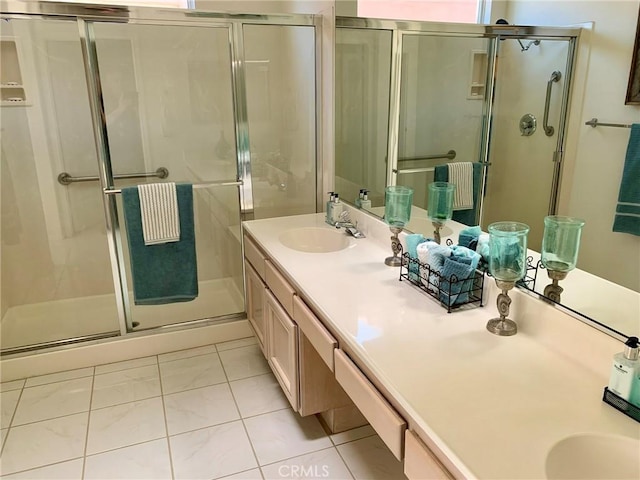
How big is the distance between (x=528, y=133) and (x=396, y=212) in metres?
0.68

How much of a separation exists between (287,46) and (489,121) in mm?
1541

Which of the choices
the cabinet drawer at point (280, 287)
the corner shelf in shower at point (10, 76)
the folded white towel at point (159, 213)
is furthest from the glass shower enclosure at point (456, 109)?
the corner shelf in shower at point (10, 76)

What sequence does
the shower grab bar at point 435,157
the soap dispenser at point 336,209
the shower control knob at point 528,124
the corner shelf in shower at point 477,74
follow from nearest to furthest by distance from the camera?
the shower control knob at point 528,124, the corner shelf in shower at point 477,74, the shower grab bar at point 435,157, the soap dispenser at point 336,209

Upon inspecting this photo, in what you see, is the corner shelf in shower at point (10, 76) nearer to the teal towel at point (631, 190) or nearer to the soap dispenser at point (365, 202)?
the soap dispenser at point (365, 202)

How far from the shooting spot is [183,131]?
3.18m

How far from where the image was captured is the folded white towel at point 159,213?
248 centimetres

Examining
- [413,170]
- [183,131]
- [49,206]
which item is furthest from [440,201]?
[49,206]

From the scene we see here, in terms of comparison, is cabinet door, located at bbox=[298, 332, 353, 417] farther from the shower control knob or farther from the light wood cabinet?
the shower control knob

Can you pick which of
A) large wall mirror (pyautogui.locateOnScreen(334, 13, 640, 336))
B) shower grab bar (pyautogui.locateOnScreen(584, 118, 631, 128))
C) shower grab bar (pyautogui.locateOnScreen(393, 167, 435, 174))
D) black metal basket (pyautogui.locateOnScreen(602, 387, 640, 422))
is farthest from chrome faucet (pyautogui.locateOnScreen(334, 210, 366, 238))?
black metal basket (pyautogui.locateOnScreen(602, 387, 640, 422))

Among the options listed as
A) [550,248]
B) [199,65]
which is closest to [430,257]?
[550,248]

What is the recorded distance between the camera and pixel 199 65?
9.82ft

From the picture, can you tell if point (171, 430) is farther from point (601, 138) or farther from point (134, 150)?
point (601, 138)

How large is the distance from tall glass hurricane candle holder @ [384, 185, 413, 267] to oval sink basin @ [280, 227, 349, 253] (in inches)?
14.7

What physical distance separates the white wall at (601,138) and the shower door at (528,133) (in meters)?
0.05
